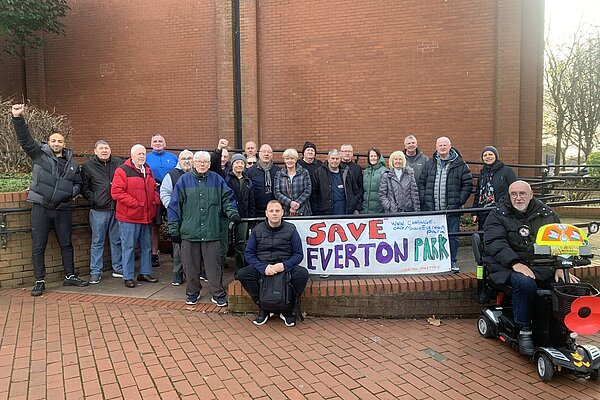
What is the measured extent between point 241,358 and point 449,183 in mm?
3279

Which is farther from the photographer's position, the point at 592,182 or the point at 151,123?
the point at 592,182

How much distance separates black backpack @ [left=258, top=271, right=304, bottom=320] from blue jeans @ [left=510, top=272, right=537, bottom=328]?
206cm

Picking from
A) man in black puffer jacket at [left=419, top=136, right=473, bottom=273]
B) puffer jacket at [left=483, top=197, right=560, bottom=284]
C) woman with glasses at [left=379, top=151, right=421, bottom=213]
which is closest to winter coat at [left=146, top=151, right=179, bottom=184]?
woman with glasses at [left=379, top=151, right=421, bottom=213]

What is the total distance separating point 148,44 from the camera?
1128 centimetres

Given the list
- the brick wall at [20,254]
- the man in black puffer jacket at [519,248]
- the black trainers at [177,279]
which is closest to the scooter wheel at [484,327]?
the man in black puffer jacket at [519,248]

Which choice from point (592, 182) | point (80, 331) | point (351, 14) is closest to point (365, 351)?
point (80, 331)

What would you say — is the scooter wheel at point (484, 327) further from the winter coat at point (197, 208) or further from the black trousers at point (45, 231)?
the black trousers at point (45, 231)

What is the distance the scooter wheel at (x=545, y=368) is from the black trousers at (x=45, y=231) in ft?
17.2

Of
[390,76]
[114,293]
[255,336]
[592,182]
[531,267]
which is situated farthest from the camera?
[592,182]

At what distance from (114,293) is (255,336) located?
7.16ft

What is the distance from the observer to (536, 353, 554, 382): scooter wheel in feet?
11.6

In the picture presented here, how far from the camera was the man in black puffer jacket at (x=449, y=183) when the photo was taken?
5.62 metres

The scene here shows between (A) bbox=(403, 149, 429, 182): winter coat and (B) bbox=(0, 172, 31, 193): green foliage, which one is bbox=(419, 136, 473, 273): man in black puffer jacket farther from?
(B) bbox=(0, 172, 31, 193): green foliage

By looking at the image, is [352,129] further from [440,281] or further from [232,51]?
[440,281]
